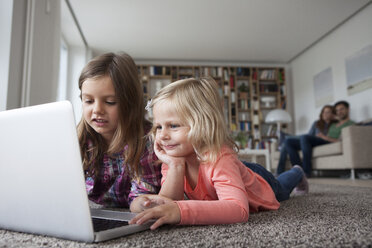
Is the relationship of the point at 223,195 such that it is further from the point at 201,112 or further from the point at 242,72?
the point at 242,72

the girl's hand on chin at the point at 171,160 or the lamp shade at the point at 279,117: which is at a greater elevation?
the lamp shade at the point at 279,117

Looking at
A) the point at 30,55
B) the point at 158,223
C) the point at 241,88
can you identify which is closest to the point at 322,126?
the point at 241,88

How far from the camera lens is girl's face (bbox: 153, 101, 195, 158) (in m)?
0.85

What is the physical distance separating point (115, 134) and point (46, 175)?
0.50m

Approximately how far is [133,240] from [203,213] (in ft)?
0.60

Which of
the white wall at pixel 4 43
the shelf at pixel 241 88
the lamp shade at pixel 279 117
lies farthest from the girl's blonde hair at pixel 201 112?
the shelf at pixel 241 88

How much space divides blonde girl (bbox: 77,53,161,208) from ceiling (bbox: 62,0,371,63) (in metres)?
3.34

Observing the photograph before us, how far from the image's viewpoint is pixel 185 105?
0.85 metres

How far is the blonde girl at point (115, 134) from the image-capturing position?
3.16ft

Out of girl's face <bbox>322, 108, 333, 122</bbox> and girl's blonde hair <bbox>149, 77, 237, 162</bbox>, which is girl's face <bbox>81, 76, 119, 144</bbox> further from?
girl's face <bbox>322, 108, 333, 122</bbox>

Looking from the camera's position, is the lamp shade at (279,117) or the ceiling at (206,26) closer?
the ceiling at (206,26)

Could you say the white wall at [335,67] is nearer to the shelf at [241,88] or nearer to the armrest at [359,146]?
the shelf at [241,88]

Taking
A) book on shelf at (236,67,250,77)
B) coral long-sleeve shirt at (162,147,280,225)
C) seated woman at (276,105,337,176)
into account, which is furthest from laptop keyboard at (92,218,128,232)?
book on shelf at (236,67,250,77)

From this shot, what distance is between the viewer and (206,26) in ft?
15.6
